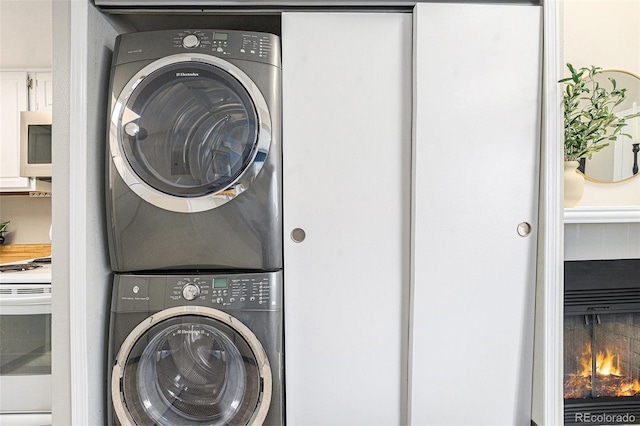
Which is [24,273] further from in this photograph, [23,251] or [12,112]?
[12,112]

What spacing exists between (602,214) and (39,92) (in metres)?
3.26

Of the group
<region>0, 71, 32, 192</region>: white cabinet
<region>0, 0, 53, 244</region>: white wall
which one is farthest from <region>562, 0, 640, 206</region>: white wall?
<region>0, 71, 32, 192</region>: white cabinet

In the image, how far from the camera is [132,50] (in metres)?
1.55

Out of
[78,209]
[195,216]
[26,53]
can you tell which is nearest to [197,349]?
[195,216]

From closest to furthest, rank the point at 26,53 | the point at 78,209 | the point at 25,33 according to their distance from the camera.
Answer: the point at 78,209 → the point at 25,33 → the point at 26,53

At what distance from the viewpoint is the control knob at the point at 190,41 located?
5.05 ft

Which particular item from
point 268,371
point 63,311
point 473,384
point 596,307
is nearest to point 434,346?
point 473,384

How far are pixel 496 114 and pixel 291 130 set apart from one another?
74 cm

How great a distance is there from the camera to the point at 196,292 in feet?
5.01

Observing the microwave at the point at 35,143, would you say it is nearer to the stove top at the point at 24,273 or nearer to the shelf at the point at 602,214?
the stove top at the point at 24,273

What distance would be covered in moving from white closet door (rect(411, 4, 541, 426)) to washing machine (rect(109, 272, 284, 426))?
539mm

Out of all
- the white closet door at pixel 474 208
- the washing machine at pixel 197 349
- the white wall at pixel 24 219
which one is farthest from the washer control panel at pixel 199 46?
the white wall at pixel 24 219

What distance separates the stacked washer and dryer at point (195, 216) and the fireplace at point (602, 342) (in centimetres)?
122

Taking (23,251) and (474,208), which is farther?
(23,251)
